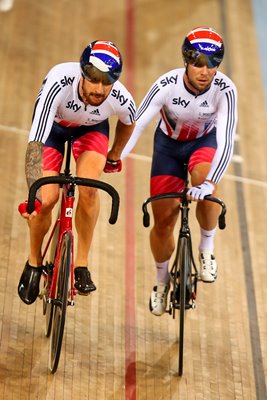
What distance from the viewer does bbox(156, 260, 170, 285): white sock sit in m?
6.03

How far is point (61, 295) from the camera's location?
17.0 feet

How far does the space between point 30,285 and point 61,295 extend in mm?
340

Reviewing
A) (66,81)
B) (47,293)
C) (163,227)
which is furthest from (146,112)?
(47,293)

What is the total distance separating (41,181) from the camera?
16.1 feet

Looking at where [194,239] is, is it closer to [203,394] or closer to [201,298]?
[201,298]

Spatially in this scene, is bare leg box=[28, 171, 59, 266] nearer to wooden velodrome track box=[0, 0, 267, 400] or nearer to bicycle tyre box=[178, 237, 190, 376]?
wooden velodrome track box=[0, 0, 267, 400]

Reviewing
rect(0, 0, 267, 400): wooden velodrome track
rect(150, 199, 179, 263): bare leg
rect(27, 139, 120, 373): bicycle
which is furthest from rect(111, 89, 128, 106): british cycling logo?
rect(0, 0, 267, 400): wooden velodrome track

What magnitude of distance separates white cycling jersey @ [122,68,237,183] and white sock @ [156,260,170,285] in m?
0.81

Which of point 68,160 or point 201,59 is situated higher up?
point 201,59

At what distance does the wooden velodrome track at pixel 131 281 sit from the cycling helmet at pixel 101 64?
1.73m

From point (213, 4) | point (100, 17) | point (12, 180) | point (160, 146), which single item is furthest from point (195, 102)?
point (213, 4)

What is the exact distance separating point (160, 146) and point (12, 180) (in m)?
1.81

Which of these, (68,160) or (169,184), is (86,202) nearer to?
(68,160)

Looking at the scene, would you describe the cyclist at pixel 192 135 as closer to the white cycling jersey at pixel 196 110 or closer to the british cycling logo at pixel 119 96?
the white cycling jersey at pixel 196 110
